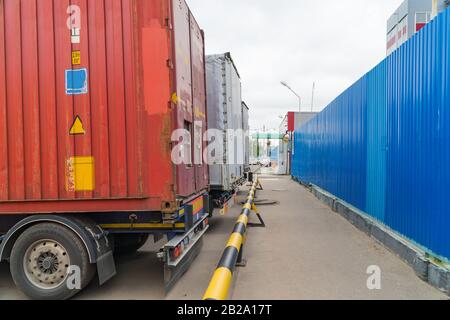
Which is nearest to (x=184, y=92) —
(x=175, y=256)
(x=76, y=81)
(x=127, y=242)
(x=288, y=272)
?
(x=76, y=81)

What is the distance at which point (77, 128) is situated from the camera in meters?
4.63

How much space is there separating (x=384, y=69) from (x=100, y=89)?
17.5ft

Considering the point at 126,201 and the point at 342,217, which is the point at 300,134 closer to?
the point at 342,217

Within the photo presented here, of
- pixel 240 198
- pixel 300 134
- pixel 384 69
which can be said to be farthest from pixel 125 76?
pixel 300 134

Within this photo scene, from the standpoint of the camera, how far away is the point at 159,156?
177 inches

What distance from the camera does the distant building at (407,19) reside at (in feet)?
80.3

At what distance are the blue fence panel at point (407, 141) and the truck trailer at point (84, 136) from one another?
11.0 ft

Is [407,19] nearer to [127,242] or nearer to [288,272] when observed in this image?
[288,272]

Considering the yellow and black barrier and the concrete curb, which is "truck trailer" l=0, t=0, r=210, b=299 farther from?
the concrete curb

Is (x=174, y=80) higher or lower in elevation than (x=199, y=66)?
lower

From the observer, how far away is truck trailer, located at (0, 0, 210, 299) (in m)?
4.49

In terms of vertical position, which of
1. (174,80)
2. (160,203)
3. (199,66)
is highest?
(199,66)

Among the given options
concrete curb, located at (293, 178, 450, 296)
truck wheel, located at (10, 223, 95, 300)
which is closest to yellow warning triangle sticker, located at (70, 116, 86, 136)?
truck wheel, located at (10, 223, 95, 300)
